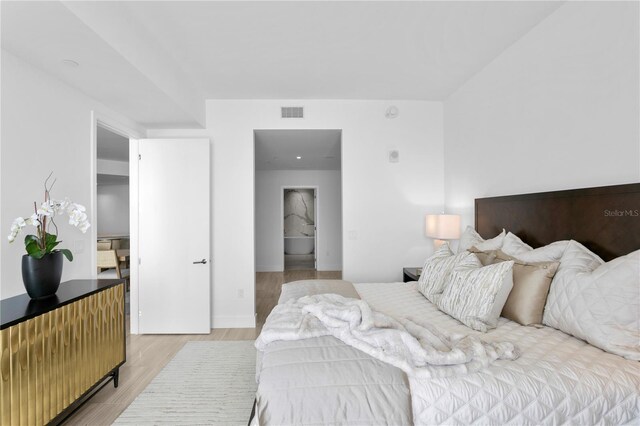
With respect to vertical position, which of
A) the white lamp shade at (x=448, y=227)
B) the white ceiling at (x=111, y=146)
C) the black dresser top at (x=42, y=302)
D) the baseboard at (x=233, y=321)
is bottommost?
the baseboard at (x=233, y=321)

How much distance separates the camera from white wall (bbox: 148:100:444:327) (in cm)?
348

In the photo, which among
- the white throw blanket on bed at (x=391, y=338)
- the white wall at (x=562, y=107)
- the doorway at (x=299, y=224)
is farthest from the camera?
the doorway at (x=299, y=224)

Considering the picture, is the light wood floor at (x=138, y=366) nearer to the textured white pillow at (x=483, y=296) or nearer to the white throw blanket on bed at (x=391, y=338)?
the white throw blanket on bed at (x=391, y=338)

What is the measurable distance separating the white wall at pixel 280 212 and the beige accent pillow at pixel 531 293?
5427 millimetres

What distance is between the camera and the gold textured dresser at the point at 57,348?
4.69ft

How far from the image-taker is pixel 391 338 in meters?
1.31

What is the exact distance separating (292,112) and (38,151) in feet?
7.82

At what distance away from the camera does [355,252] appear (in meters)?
3.56

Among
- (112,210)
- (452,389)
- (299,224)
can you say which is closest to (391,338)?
(452,389)

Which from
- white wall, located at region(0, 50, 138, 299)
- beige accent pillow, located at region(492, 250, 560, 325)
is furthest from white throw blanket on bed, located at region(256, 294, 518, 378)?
white wall, located at region(0, 50, 138, 299)

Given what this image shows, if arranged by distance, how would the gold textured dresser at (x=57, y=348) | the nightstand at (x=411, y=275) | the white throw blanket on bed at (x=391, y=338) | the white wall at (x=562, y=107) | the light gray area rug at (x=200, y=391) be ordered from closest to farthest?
the white throw blanket on bed at (x=391, y=338), the gold textured dresser at (x=57, y=348), the white wall at (x=562, y=107), the light gray area rug at (x=200, y=391), the nightstand at (x=411, y=275)

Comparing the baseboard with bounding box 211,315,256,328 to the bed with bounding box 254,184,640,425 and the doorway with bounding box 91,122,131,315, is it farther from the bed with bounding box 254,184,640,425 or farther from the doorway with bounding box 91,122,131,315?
the bed with bounding box 254,184,640,425

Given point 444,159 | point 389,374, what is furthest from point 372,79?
point 389,374

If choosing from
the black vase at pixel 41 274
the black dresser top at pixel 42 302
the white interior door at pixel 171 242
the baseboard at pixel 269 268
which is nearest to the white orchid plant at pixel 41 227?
the black vase at pixel 41 274
